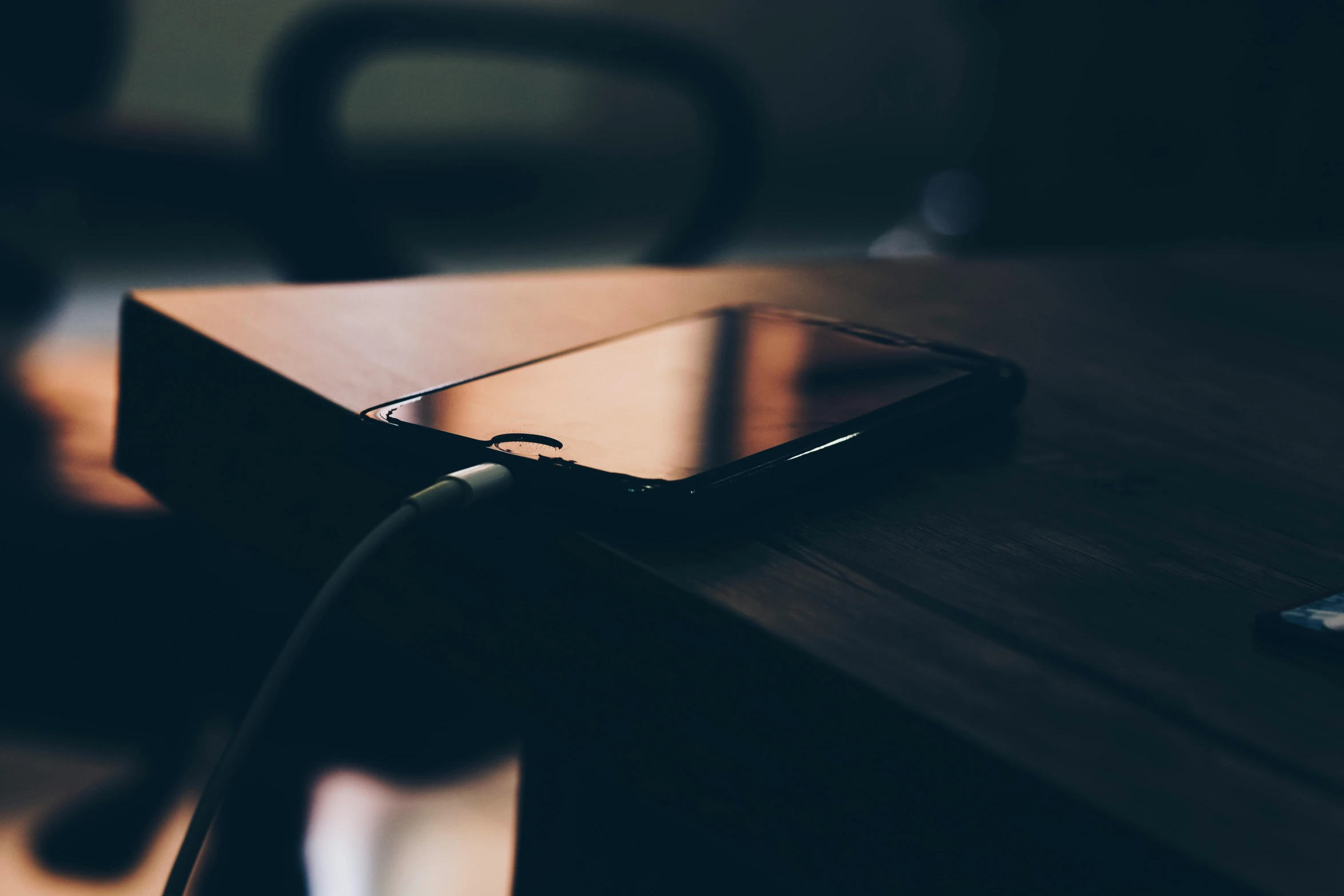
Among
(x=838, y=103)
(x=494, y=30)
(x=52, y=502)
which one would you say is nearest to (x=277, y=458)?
(x=52, y=502)

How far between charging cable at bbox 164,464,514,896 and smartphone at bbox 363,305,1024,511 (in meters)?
0.02

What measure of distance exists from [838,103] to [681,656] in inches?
189

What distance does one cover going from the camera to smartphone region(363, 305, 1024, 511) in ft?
0.82

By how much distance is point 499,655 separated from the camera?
0.85 ft

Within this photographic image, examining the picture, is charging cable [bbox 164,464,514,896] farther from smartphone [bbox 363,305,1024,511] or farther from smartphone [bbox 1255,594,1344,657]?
smartphone [bbox 1255,594,1344,657]

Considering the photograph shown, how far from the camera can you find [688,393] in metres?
0.32

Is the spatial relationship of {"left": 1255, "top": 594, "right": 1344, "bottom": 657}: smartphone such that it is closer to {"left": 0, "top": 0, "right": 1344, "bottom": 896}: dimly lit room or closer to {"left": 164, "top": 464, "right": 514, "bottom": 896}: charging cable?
{"left": 0, "top": 0, "right": 1344, "bottom": 896}: dimly lit room

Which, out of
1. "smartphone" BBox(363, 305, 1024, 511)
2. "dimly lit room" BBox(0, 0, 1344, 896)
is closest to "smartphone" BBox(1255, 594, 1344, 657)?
"dimly lit room" BBox(0, 0, 1344, 896)

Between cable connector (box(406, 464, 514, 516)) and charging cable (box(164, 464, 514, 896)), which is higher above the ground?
cable connector (box(406, 464, 514, 516))

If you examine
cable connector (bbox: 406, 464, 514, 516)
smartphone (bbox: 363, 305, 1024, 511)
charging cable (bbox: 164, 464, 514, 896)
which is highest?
smartphone (bbox: 363, 305, 1024, 511)

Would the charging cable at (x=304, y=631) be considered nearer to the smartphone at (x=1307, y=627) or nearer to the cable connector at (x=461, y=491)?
the cable connector at (x=461, y=491)

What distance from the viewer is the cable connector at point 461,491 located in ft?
0.78

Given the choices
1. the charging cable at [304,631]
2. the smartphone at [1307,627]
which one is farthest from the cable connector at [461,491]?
the smartphone at [1307,627]

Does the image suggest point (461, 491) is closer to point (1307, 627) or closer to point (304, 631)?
point (304, 631)
